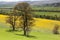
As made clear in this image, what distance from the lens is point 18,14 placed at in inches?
1431

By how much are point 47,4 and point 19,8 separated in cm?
7123

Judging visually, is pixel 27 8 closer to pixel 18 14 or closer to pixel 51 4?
pixel 18 14

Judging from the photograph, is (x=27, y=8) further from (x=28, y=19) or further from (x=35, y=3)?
(x=35, y=3)

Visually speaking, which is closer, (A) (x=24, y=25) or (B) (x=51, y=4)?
(A) (x=24, y=25)

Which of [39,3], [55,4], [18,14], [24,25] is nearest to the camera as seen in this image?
[24,25]

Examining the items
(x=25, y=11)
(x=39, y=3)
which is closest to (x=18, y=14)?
(x=25, y=11)

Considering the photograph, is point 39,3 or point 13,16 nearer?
point 13,16

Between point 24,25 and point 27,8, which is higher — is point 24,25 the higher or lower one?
the lower one

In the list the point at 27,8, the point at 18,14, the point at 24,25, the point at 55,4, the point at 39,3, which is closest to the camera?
the point at 24,25

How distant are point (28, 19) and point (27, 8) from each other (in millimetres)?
2619

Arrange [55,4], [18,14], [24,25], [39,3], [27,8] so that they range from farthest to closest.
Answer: [39,3] → [55,4] → [18,14] → [27,8] → [24,25]

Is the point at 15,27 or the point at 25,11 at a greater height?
the point at 25,11

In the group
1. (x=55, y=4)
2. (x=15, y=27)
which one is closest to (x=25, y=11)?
(x=15, y=27)

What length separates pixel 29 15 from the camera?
31672 mm
